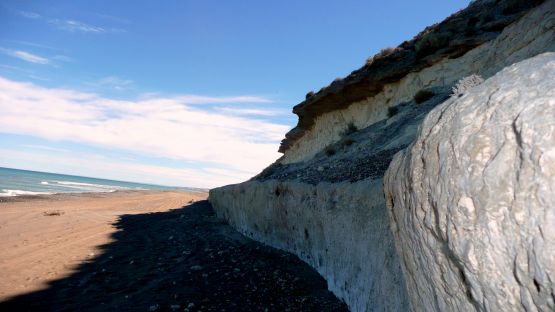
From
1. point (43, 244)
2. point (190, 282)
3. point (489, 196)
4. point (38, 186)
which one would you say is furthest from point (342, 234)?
point (38, 186)

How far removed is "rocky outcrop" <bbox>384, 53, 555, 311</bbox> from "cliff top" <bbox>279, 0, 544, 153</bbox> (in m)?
10.3

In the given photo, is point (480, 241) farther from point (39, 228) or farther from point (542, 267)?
point (39, 228)

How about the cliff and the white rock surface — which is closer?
the cliff

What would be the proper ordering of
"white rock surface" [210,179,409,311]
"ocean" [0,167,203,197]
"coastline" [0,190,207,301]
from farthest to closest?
"ocean" [0,167,203,197]
"coastline" [0,190,207,301]
"white rock surface" [210,179,409,311]

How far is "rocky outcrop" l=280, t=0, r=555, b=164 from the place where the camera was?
909cm

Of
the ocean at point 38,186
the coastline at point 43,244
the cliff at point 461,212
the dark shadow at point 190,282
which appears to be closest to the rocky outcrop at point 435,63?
the cliff at point 461,212

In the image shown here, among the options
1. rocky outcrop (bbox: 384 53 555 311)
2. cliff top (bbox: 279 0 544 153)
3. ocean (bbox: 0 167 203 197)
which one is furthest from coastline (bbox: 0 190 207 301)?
ocean (bbox: 0 167 203 197)

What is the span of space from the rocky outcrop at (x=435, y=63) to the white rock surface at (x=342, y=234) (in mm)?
4896

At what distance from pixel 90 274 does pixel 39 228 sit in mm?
8255

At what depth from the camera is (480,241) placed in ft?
5.75

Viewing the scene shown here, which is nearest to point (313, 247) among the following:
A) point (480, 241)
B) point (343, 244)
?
point (343, 244)

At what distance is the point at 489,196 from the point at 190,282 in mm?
6920

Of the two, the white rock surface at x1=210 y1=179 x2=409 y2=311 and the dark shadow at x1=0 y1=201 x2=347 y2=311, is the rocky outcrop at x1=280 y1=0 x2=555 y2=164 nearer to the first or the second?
the white rock surface at x1=210 y1=179 x2=409 y2=311

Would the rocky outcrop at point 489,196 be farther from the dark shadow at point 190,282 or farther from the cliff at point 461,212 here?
the dark shadow at point 190,282
